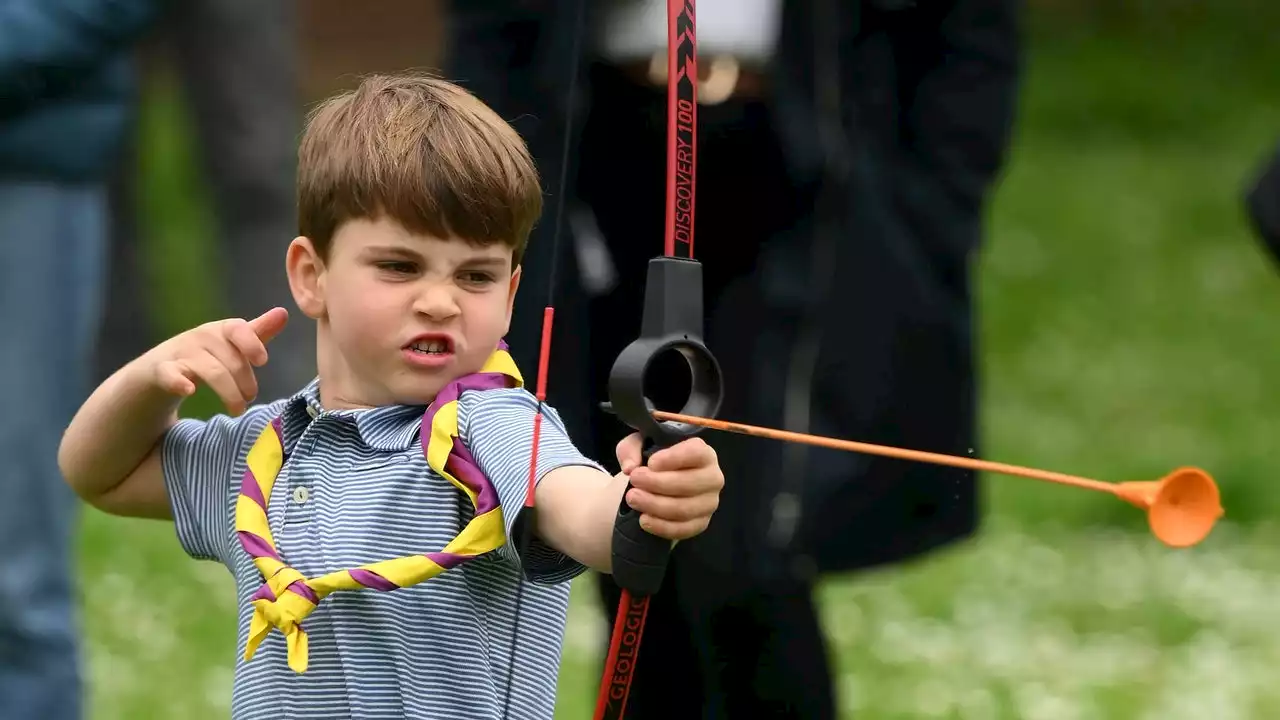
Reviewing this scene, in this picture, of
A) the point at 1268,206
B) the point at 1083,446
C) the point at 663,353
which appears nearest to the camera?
the point at 663,353

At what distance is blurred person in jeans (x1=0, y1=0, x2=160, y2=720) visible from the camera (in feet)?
11.6

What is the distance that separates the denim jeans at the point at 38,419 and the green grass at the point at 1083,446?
3.16 feet

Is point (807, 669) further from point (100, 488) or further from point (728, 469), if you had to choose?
point (100, 488)

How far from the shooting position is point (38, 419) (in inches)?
144

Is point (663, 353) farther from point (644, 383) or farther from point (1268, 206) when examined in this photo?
point (1268, 206)

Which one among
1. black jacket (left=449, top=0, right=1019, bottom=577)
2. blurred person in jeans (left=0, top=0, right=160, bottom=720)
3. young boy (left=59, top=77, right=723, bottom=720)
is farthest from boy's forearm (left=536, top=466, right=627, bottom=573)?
blurred person in jeans (left=0, top=0, right=160, bottom=720)

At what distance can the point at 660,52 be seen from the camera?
2.78 m

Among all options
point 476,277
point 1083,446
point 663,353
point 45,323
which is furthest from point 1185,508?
point 1083,446

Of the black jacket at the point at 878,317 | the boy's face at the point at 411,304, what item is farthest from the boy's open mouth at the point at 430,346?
the black jacket at the point at 878,317

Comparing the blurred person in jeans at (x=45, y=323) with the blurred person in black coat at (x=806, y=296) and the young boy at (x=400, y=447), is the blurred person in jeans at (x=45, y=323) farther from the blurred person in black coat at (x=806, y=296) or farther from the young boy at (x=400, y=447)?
the young boy at (x=400, y=447)

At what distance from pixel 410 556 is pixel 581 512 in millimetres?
221

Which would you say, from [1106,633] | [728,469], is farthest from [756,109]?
[1106,633]

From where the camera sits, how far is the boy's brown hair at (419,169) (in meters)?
2.18

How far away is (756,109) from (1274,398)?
22.6 feet
